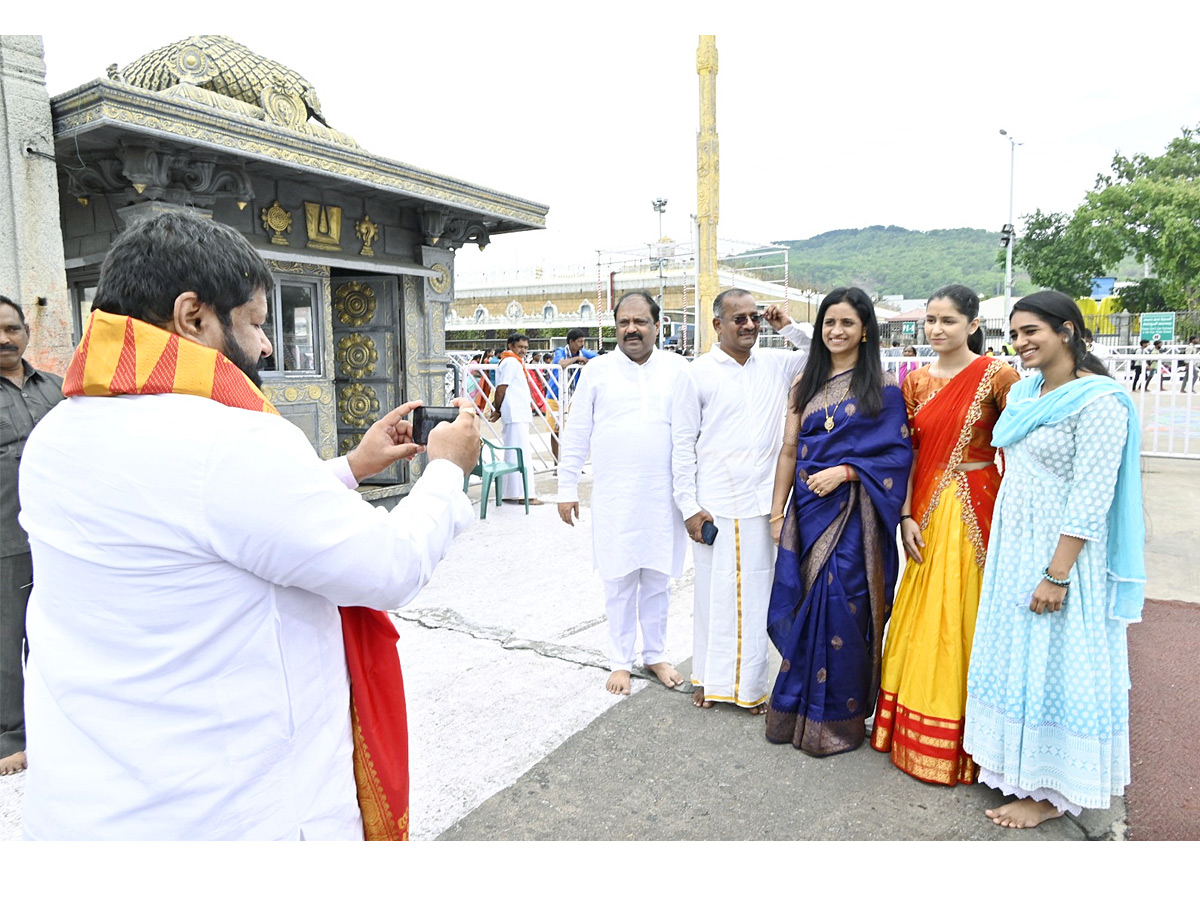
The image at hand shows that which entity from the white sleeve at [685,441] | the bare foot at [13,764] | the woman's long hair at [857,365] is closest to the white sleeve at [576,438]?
the white sleeve at [685,441]

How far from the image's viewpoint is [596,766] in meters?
2.75

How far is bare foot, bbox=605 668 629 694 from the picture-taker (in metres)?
3.34

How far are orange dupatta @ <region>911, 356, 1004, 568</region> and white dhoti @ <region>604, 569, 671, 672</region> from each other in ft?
3.84

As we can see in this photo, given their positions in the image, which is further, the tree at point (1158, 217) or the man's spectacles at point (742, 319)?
the tree at point (1158, 217)

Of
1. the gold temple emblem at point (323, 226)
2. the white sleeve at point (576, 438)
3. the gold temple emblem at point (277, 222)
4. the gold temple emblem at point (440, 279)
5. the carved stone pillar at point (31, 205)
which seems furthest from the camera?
the gold temple emblem at point (440, 279)

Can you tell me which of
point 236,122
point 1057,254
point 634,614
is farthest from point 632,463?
point 1057,254

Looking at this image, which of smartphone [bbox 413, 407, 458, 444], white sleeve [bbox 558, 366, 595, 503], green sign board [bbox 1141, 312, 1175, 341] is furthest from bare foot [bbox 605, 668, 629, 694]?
green sign board [bbox 1141, 312, 1175, 341]

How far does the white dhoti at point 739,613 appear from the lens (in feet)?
10.4

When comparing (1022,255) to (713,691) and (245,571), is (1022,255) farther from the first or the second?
(245,571)

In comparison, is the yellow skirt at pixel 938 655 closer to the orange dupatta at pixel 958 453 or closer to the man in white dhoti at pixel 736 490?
the orange dupatta at pixel 958 453

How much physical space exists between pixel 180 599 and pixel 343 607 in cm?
32

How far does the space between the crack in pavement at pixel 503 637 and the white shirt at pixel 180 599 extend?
2515mm

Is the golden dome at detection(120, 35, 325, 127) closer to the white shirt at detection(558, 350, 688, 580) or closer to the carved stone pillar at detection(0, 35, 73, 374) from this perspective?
the carved stone pillar at detection(0, 35, 73, 374)

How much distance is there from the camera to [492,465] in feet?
23.3
